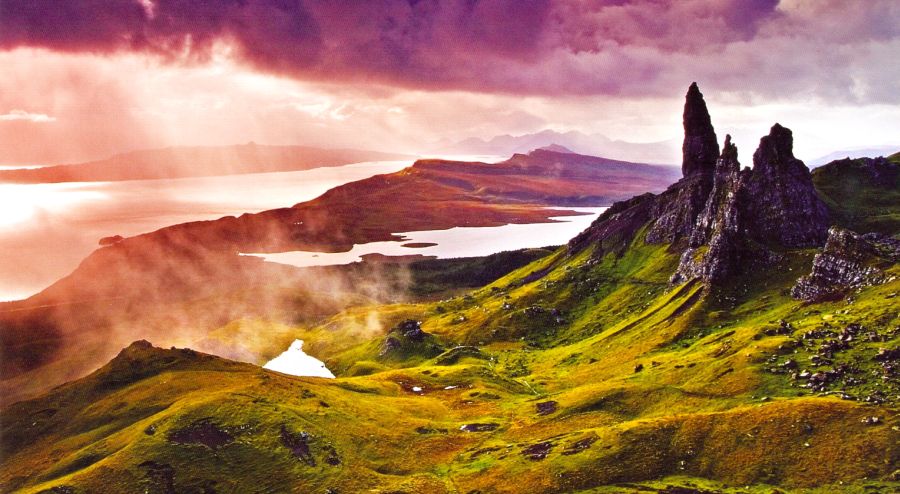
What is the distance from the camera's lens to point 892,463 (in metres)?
73.3

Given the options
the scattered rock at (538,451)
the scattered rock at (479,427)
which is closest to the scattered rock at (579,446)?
the scattered rock at (538,451)

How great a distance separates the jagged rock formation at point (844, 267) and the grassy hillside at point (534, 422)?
15.0 feet

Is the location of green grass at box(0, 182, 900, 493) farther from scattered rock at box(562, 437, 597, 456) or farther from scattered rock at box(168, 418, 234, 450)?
scattered rock at box(168, 418, 234, 450)

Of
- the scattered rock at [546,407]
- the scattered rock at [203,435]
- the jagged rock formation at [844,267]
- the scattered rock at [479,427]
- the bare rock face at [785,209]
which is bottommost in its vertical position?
the scattered rock at [479,427]

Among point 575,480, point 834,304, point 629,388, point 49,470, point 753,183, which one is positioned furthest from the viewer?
point 753,183

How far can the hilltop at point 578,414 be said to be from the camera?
84938mm

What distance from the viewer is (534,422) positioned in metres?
116

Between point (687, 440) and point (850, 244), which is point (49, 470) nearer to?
point (687, 440)

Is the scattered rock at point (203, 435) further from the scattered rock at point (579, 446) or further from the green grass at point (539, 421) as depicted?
the scattered rock at point (579, 446)

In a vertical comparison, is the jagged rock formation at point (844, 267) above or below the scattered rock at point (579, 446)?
above

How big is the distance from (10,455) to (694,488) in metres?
134

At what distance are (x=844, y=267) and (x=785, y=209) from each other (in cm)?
5574

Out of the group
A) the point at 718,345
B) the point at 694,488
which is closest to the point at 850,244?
the point at 718,345

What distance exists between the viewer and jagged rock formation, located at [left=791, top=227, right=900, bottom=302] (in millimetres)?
128500
